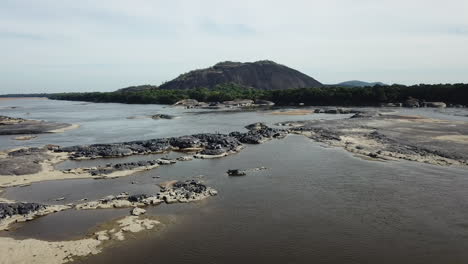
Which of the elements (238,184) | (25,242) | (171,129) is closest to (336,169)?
(238,184)

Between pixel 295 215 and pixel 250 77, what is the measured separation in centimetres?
17437

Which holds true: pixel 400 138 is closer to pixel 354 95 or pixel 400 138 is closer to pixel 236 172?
pixel 236 172

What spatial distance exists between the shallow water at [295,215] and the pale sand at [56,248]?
2.77 feet

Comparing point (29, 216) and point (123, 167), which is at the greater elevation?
point (123, 167)

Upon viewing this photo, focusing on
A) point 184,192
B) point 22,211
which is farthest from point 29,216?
point 184,192

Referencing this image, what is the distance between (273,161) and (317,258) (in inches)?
662

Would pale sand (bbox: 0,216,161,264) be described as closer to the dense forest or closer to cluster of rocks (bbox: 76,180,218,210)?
cluster of rocks (bbox: 76,180,218,210)

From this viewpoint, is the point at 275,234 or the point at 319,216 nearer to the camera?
the point at 275,234

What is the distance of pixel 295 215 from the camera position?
63.4 feet

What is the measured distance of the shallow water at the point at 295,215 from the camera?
1537 cm

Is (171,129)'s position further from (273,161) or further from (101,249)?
(101,249)

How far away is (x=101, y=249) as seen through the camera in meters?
15.8

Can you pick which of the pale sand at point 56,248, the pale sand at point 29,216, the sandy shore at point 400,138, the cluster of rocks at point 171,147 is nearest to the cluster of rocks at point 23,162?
the cluster of rocks at point 171,147

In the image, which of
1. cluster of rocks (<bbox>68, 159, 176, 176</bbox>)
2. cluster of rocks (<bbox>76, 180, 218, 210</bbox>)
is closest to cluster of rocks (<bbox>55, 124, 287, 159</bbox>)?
cluster of rocks (<bbox>68, 159, 176, 176</bbox>)
